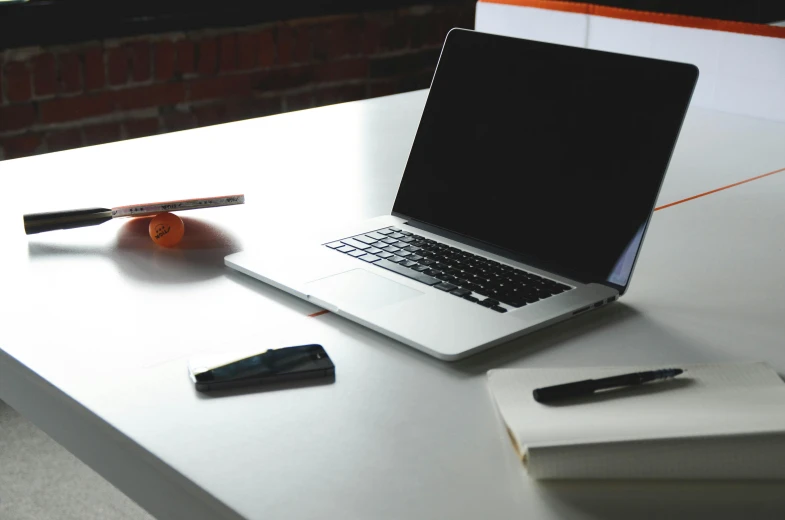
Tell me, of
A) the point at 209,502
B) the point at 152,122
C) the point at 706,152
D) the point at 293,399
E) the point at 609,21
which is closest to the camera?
the point at 209,502

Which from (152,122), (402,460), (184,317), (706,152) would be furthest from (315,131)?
(152,122)

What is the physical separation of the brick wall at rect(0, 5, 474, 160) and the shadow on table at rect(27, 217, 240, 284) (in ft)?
5.20

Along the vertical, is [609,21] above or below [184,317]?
above

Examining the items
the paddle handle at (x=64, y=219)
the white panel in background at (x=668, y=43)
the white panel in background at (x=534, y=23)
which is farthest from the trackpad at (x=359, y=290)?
the white panel in background at (x=534, y=23)

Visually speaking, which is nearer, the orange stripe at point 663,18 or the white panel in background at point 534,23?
the orange stripe at point 663,18

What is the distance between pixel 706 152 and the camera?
A: 1.50 meters

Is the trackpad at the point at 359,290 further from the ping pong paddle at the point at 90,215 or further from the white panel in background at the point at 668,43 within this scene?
the white panel in background at the point at 668,43

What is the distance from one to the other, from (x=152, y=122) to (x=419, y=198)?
1873mm

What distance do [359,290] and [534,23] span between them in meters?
1.43

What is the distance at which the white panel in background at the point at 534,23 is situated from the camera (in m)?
2.07

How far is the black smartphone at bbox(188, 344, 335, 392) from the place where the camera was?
738 millimetres

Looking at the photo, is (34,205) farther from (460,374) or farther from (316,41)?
(316,41)

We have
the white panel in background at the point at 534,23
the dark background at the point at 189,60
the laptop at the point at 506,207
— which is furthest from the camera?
the dark background at the point at 189,60

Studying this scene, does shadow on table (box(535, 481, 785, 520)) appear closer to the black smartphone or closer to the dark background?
the black smartphone
